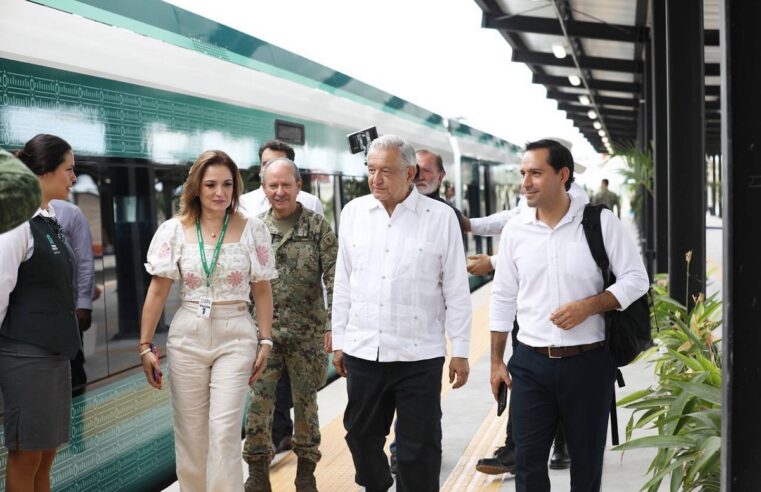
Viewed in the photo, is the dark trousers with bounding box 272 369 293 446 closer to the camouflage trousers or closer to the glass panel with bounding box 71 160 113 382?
the camouflage trousers

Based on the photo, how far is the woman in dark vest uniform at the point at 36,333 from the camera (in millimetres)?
3791

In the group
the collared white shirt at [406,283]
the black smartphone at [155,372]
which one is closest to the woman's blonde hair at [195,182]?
the black smartphone at [155,372]

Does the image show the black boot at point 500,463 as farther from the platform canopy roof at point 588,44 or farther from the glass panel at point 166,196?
the platform canopy roof at point 588,44

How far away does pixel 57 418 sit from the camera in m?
3.88

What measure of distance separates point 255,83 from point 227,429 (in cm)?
329

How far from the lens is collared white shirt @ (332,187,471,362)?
4.14 metres

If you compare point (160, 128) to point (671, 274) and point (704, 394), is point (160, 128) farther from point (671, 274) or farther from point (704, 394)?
point (671, 274)

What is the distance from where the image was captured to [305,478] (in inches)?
205

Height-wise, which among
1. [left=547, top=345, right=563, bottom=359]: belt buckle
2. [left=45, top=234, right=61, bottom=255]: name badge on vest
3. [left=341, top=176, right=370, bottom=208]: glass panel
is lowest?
[left=547, top=345, right=563, bottom=359]: belt buckle

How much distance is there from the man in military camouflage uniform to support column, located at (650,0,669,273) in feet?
17.9

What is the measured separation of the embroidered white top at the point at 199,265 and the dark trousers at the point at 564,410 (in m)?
1.25

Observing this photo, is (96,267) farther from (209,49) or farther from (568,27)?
(568,27)

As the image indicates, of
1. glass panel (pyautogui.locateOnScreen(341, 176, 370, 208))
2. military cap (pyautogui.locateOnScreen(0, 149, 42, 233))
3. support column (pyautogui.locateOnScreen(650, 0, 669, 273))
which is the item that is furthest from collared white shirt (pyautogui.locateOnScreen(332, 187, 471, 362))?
support column (pyautogui.locateOnScreen(650, 0, 669, 273))

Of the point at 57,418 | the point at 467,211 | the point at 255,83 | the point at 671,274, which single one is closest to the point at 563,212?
the point at 57,418
